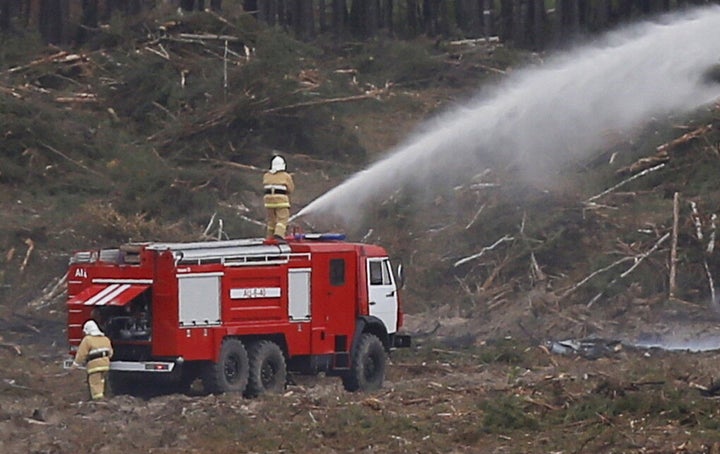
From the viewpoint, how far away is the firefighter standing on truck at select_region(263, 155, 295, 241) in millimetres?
19969

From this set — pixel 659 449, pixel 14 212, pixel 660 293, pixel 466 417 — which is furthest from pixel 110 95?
pixel 659 449

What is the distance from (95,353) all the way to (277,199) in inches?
135

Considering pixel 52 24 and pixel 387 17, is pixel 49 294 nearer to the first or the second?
pixel 52 24

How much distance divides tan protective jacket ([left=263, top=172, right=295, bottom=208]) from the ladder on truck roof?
0.91 m

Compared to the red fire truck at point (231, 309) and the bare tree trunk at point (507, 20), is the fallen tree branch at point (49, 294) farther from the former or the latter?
the bare tree trunk at point (507, 20)

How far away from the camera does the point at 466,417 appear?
16.4 m

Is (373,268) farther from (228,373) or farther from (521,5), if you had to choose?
(521,5)

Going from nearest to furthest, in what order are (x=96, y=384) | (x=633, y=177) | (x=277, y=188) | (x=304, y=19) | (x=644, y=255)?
(x=96, y=384) → (x=277, y=188) → (x=644, y=255) → (x=633, y=177) → (x=304, y=19)

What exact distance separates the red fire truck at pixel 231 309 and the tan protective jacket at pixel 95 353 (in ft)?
0.98

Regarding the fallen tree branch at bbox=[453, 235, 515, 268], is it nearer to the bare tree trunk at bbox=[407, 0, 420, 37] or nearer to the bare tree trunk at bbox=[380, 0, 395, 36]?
the bare tree trunk at bbox=[380, 0, 395, 36]

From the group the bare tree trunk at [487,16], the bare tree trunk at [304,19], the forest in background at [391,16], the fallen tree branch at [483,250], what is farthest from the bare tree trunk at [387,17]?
the fallen tree branch at [483,250]

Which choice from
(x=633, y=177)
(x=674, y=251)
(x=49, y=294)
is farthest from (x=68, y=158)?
(x=674, y=251)

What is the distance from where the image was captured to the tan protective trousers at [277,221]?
20.0m

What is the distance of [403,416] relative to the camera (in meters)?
16.6
